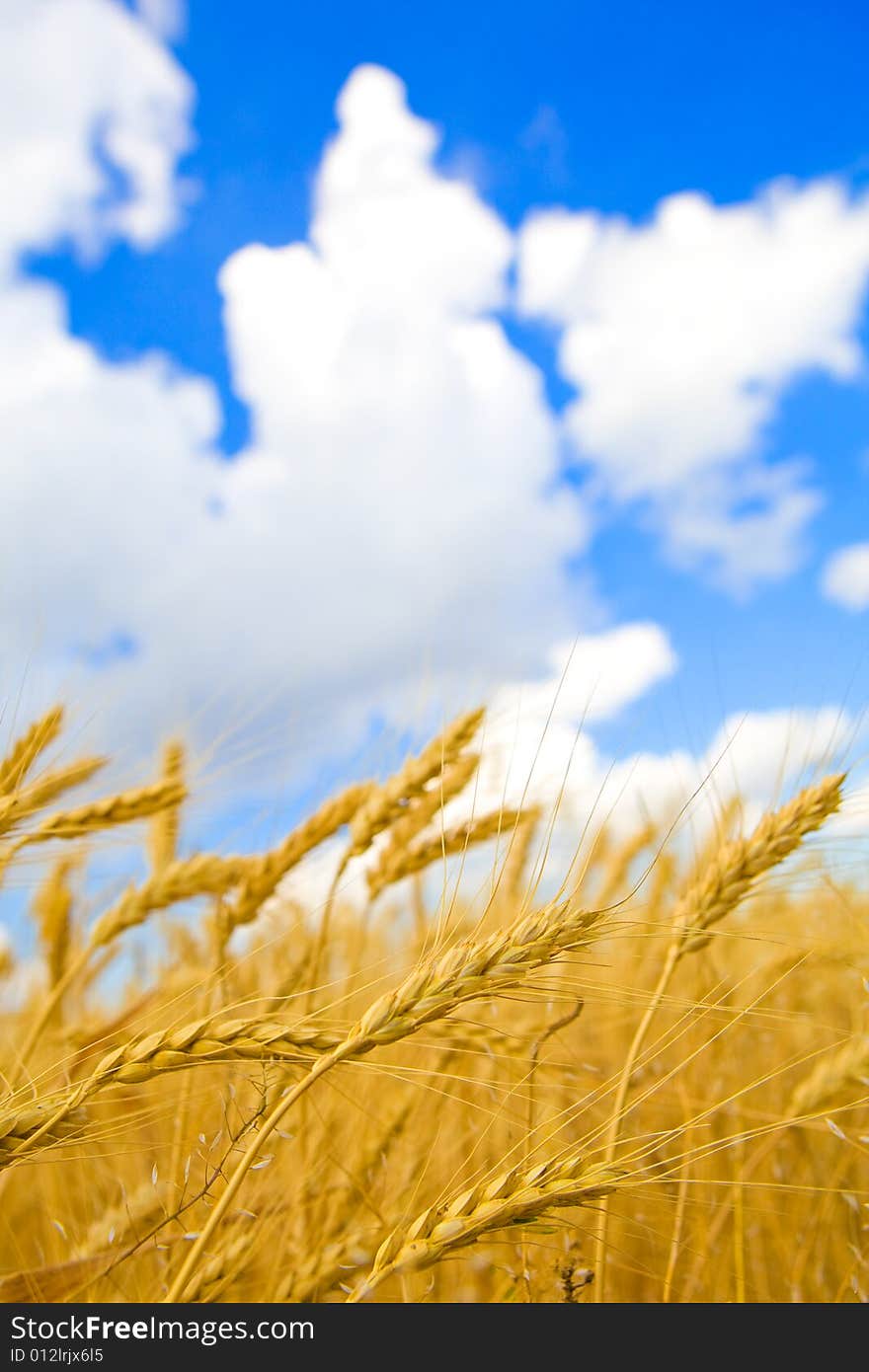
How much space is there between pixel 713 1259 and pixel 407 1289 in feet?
2.43

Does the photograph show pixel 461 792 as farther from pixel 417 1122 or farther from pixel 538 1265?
pixel 538 1265

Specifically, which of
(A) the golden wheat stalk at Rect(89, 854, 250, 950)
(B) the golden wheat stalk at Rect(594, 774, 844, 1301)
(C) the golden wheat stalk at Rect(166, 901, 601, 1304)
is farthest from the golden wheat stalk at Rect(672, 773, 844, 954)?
(A) the golden wheat stalk at Rect(89, 854, 250, 950)

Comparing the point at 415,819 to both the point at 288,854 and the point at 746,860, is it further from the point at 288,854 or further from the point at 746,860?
the point at 746,860

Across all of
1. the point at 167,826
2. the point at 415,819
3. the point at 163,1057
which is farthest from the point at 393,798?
the point at 163,1057

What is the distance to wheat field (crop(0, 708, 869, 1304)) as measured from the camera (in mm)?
1184

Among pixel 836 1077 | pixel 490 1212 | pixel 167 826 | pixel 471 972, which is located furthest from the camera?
pixel 167 826

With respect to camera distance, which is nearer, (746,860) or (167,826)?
(746,860)

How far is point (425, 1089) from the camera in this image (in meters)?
1.87

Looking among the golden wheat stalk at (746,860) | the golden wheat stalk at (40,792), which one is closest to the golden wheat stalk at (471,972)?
the golden wheat stalk at (746,860)

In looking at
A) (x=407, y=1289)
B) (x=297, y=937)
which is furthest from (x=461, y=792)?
(x=407, y=1289)

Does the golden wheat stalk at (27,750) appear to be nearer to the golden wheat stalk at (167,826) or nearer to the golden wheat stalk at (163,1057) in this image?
the golden wheat stalk at (167,826)

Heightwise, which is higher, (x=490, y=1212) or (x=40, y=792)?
(x=40, y=792)

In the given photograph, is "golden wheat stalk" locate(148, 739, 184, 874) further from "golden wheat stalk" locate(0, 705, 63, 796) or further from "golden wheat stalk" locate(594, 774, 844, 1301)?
"golden wheat stalk" locate(594, 774, 844, 1301)

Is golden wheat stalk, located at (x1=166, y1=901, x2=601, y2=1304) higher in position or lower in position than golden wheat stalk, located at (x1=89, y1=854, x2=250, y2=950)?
lower
